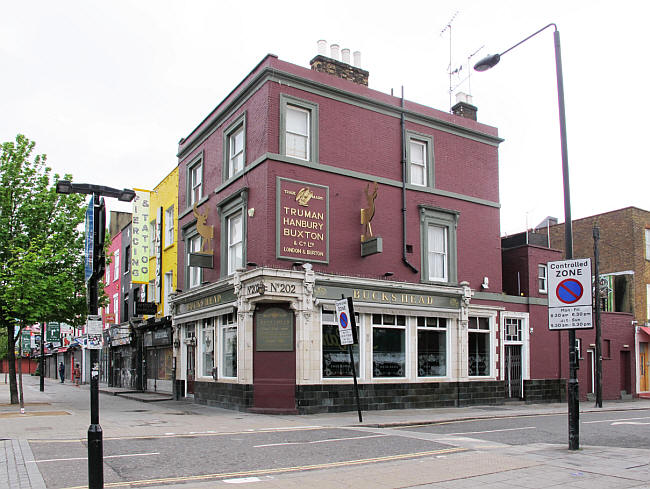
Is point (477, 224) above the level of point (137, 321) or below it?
above

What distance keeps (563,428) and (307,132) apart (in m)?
12.3

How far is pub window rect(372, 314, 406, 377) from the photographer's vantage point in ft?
72.2

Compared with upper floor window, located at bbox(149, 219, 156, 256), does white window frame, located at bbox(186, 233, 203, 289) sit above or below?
below

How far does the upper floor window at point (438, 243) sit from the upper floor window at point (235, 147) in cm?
710

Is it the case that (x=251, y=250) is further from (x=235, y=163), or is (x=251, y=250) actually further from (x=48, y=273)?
(x=48, y=273)

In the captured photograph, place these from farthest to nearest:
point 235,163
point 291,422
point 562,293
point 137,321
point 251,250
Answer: point 137,321, point 235,163, point 251,250, point 291,422, point 562,293

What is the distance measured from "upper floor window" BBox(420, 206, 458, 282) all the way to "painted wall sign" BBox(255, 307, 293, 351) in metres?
6.49

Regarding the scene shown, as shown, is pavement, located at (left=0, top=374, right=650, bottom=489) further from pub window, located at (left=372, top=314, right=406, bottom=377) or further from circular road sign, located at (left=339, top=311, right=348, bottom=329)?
pub window, located at (left=372, top=314, right=406, bottom=377)

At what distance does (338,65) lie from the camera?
76.7 ft

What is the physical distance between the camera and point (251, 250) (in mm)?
21094

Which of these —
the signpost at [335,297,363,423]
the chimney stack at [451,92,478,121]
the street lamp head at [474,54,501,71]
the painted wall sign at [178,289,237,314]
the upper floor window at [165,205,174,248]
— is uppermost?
the chimney stack at [451,92,478,121]

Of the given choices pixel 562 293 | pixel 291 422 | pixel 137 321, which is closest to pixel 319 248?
pixel 291 422

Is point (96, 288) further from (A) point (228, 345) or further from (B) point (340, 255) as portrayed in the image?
(A) point (228, 345)

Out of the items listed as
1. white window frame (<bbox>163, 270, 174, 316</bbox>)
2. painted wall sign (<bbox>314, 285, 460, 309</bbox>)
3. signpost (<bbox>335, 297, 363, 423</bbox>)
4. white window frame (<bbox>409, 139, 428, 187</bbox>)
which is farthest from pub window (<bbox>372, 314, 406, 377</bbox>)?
white window frame (<bbox>163, 270, 174, 316</bbox>)
